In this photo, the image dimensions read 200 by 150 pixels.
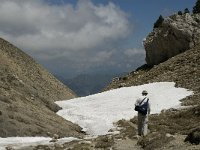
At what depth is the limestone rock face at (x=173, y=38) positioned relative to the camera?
74062 mm

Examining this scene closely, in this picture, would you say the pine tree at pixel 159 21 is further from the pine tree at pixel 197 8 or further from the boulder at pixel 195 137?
the boulder at pixel 195 137

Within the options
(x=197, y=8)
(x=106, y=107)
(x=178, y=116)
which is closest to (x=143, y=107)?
(x=178, y=116)

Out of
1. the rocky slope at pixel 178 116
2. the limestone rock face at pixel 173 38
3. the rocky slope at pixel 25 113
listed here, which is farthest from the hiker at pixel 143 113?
the limestone rock face at pixel 173 38

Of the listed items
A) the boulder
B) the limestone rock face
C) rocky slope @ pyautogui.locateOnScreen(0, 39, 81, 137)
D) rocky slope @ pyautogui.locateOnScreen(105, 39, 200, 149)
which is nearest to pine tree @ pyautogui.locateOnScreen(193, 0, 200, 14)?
the limestone rock face

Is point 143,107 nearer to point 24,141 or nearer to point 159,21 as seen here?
point 24,141

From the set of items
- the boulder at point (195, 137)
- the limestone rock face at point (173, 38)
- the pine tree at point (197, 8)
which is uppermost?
the pine tree at point (197, 8)

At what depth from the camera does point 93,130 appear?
108 feet

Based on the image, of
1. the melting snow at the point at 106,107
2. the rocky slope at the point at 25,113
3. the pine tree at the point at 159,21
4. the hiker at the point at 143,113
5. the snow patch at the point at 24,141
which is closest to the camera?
the snow patch at the point at 24,141

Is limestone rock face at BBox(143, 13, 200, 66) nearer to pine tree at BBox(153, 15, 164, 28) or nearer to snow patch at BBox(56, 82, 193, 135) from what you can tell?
pine tree at BBox(153, 15, 164, 28)

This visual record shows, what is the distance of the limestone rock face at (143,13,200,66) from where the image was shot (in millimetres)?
74062

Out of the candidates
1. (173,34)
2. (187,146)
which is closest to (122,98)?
(187,146)

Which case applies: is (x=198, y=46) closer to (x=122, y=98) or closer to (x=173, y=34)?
(x=173, y=34)

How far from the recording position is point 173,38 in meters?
76.1

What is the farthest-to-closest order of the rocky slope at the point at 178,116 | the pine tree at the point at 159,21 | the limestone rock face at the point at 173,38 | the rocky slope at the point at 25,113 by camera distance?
the pine tree at the point at 159,21
the limestone rock face at the point at 173,38
the rocky slope at the point at 25,113
the rocky slope at the point at 178,116
